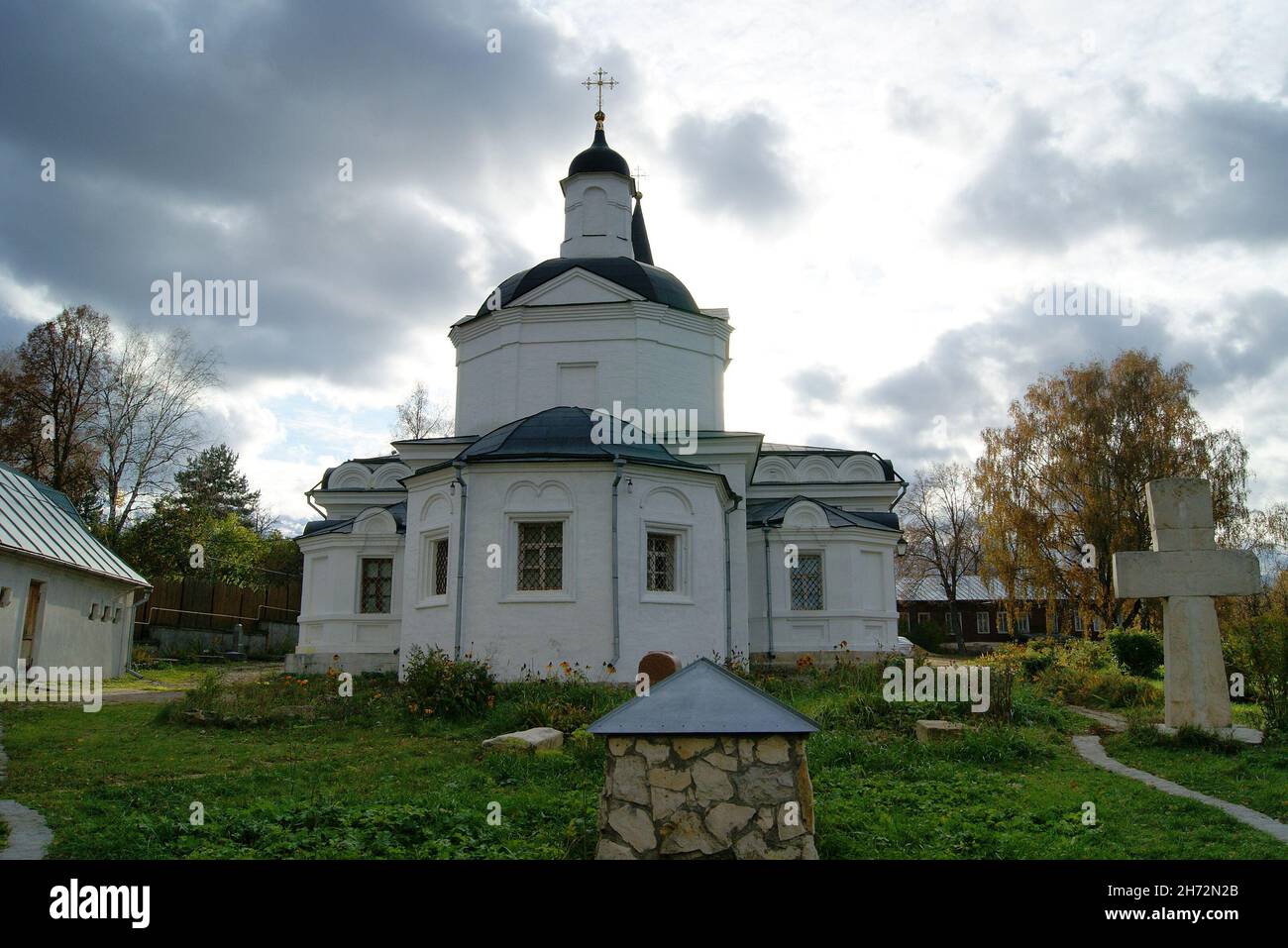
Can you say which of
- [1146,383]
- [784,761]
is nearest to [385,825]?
[784,761]

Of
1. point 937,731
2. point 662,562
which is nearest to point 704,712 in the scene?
point 937,731

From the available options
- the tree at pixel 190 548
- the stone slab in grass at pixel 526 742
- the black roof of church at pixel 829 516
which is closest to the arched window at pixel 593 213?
the black roof of church at pixel 829 516

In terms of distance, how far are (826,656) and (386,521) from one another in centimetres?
1048

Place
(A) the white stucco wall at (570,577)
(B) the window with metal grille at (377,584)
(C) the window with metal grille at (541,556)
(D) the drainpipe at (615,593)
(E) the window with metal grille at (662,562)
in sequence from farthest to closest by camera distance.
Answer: (B) the window with metal grille at (377,584)
(E) the window with metal grille at (662,562)
(C) the window with metal grille at (541,556)
(A) the white stucco wall at (570,577)
(D) the drainpipe at (615,593)

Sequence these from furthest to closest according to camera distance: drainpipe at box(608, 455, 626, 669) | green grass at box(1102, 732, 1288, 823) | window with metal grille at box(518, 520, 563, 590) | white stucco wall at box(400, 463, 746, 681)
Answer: window with metal grille at box(518, 520, 563, 590) → white stucco wall at box(400, 463, 746, 681) → drainpipe at box(608, 455, 626, 669) → green grass at box(1102, 732, 1288, 823)

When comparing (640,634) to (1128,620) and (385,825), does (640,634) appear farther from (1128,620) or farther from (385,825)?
(1128,620)

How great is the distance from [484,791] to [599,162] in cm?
1920

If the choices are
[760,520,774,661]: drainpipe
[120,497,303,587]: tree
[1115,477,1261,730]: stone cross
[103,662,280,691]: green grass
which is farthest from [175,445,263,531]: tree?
[1115,477,1261,730]: stone cross

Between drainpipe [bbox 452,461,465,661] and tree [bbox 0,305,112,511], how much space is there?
19.9 meters

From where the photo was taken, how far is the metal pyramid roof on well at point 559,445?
52.4 ft

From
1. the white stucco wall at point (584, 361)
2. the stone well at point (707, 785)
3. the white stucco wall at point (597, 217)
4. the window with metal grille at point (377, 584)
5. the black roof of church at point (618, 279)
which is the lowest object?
the stone well at point (707, 785)

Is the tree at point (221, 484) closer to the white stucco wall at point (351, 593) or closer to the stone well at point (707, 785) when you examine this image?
the white stucco wall at point (351, 593)

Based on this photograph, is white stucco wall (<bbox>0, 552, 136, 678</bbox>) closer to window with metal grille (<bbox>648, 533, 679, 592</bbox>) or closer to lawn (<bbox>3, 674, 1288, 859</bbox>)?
lawn (<bbox>3, 674, 1288, 859</bbox>)

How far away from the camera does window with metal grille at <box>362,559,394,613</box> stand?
2094 centimetres
